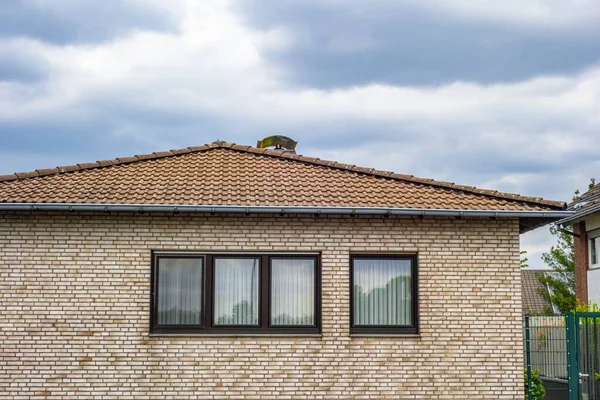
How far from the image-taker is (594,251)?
1097 inches

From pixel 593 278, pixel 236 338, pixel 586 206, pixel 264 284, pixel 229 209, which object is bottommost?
pixel 236 338

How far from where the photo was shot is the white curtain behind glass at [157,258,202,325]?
571 inches

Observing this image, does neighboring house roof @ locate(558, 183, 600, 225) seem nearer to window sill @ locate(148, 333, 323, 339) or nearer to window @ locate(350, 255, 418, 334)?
window @ locate(350, 255, 418, 334)

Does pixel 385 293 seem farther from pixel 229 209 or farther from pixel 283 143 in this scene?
pixel 283 143

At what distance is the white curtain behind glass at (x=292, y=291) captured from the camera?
14641 mm

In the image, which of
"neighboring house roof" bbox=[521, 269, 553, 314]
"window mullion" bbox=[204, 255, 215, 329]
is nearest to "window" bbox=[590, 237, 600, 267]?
"window mullion" bbox=[204, 255, 215, 329]

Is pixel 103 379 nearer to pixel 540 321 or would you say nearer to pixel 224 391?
pixel 224 391

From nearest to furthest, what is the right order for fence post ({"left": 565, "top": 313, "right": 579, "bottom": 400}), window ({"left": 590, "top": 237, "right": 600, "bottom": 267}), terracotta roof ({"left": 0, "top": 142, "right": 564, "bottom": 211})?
terracotta roof ({"left": 0, "top": 142, "right": 564, "bottom": 211}) → fence post ({"left": 565, "top": 313, "right": 579, "bottom": 400}) → window ({"left": 590, "top": 237, "right": 600, "bottom": 267})

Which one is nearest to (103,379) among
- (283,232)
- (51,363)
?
(51,363)

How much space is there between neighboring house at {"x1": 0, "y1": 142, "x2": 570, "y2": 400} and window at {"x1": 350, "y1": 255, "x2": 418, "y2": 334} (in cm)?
2

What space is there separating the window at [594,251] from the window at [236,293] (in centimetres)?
1583

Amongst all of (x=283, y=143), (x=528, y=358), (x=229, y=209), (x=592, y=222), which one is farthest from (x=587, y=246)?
(x=229, y=209)

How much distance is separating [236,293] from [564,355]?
686 centimetres

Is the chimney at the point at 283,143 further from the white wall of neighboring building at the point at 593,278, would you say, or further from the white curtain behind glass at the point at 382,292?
the white wall of neighboring building at the point at 593,278
